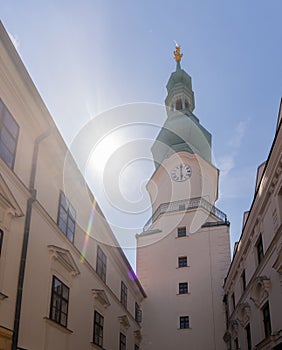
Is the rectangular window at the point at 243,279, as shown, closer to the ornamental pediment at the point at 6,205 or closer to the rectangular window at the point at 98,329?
the rectangular window at the point at 98,329

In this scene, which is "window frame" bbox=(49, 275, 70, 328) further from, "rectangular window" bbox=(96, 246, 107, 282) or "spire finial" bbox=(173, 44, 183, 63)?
Answer: "spire finial" bbox=(173, 44, 183, 63)

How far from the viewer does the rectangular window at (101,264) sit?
17.3m

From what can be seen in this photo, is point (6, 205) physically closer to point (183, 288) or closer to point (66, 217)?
point (66, 217)

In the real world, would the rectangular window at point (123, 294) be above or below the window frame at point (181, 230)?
below

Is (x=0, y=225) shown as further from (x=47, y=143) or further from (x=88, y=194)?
(x=88, y=194)

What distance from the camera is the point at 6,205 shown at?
9.55 m

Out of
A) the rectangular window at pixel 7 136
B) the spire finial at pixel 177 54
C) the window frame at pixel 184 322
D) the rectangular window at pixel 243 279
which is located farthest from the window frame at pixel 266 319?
the spire finial at pixel 177 54

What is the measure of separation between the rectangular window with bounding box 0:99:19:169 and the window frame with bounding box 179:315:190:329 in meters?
19.4

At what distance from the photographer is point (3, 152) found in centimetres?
980

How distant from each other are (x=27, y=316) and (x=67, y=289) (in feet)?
10.4

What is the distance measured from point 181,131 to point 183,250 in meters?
12.1

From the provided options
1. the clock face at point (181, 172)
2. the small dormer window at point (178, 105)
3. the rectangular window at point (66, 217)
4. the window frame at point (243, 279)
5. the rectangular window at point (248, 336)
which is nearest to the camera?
the rectangular window at point (66, 217)

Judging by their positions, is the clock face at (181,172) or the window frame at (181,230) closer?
the window frame at (181,230)

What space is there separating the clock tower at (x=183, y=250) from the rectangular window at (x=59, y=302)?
14601 millimetres
